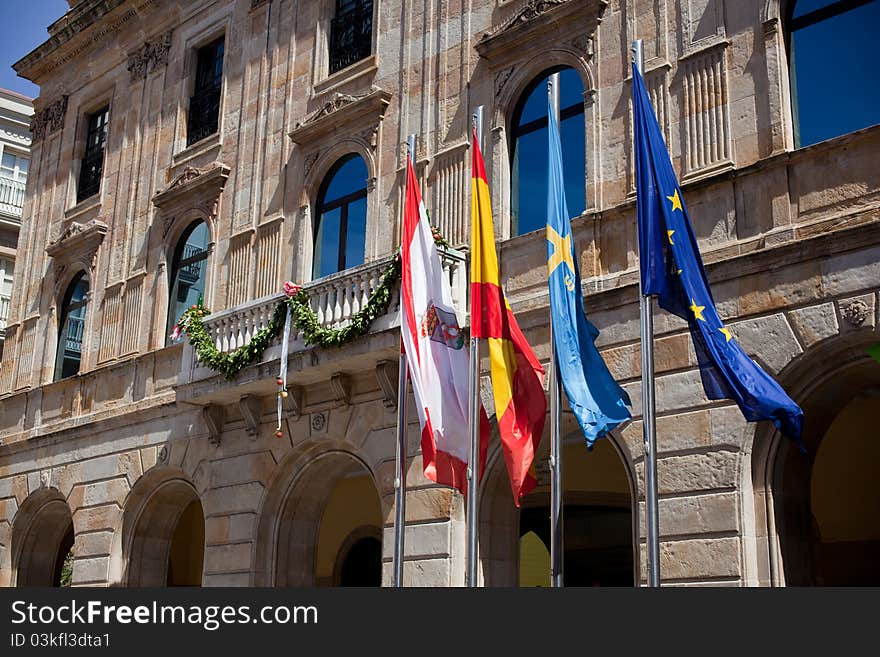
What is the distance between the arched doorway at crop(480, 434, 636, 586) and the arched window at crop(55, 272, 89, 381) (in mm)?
11096

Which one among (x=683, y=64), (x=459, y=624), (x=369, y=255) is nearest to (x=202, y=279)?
(x=369, y=255)

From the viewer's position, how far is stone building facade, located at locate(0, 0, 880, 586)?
13.8 m

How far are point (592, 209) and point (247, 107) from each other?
9.70 meters

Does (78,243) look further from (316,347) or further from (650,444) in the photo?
(650,444)

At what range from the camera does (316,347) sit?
18125 millimetres

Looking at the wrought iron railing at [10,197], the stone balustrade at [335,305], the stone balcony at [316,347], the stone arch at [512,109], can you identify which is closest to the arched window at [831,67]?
the stone arch at [512,109]

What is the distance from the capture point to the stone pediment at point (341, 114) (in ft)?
66.1

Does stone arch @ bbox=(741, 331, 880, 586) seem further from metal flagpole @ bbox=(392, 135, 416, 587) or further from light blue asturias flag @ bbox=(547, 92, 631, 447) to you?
metal flagpole @ bbox=(392, 135, 416, 587)

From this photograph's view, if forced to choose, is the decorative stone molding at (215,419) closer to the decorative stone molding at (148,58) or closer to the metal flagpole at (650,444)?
the decorative stone molding at (148,58)

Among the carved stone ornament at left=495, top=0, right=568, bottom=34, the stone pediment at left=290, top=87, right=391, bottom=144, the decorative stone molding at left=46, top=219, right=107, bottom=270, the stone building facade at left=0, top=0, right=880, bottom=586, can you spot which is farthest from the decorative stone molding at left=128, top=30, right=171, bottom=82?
the carved stone ornament at left=495, top=0, right=568, bottom=34

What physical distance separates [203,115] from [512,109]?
366 inches

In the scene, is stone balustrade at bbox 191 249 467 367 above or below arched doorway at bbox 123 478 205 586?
above

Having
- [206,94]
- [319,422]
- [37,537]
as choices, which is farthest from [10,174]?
[319,422]

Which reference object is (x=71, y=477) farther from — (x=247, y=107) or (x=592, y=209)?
(x=592, y=209)
